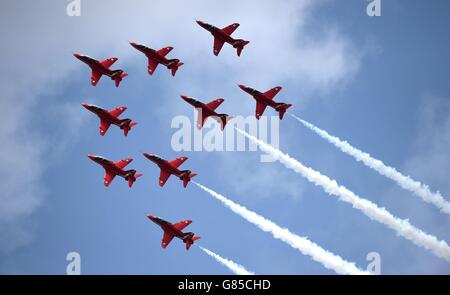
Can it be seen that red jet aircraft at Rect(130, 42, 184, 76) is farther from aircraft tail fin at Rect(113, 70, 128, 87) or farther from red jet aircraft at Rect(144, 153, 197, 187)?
red jet aircraft at Rect(144, 153, 197, 187)

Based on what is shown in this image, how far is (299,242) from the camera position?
125562 millimetres

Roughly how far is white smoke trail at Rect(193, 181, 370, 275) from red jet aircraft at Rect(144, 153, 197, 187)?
287 cm

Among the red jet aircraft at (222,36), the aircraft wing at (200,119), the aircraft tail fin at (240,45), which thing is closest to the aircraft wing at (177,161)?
the aircraft wing at (200,119)

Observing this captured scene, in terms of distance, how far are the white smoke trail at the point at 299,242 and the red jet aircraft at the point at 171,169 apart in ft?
9.42

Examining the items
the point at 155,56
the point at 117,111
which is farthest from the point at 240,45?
the point at 117,111

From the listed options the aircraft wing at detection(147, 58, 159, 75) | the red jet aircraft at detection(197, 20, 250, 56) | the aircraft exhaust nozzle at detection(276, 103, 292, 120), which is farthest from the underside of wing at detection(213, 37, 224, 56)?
the aircraft exhaust nozzle at detection(276, 103, 292, 120)

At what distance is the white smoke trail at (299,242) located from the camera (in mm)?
120188

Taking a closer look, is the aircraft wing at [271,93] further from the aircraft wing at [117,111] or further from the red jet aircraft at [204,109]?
the aircraft wing at [117,111]

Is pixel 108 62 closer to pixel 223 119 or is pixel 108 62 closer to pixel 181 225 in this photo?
pixel 223 119

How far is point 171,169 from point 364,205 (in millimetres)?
20398
